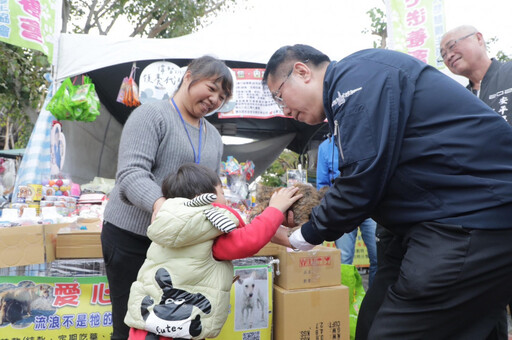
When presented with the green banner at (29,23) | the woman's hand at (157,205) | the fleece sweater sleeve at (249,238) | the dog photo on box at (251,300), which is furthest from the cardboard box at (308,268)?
the green banner at (29,23)

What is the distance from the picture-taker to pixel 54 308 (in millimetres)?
2049

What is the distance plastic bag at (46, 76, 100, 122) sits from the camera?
356 cm

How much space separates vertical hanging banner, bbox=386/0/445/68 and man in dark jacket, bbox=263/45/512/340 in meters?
4.25

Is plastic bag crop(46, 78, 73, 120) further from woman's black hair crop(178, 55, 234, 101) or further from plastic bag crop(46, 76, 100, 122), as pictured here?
woman's black hair crop(178, 55, 234, 101)

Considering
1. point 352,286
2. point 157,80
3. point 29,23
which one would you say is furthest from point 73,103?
point 352,286

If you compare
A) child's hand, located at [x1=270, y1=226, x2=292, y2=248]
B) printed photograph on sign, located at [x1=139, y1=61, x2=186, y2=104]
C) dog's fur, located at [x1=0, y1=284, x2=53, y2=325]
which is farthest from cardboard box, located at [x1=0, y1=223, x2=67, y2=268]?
printed photograph on sign, located at [x1=139, y1=61, x2=186, y2=104]

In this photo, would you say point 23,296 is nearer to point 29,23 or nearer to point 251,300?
point 251,300

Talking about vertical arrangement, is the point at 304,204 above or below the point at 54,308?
above

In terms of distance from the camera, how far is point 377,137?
1.01 meters

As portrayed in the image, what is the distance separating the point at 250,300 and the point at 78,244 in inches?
43.7

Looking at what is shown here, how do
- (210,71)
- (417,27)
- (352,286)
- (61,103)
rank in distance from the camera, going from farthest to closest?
(417,27), (61,103), (352,286), (210,71)

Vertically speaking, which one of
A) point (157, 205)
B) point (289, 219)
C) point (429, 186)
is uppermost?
point (429, 186)

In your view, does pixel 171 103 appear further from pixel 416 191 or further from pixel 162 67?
pixel 162 67

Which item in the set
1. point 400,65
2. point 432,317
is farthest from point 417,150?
point 432,317
